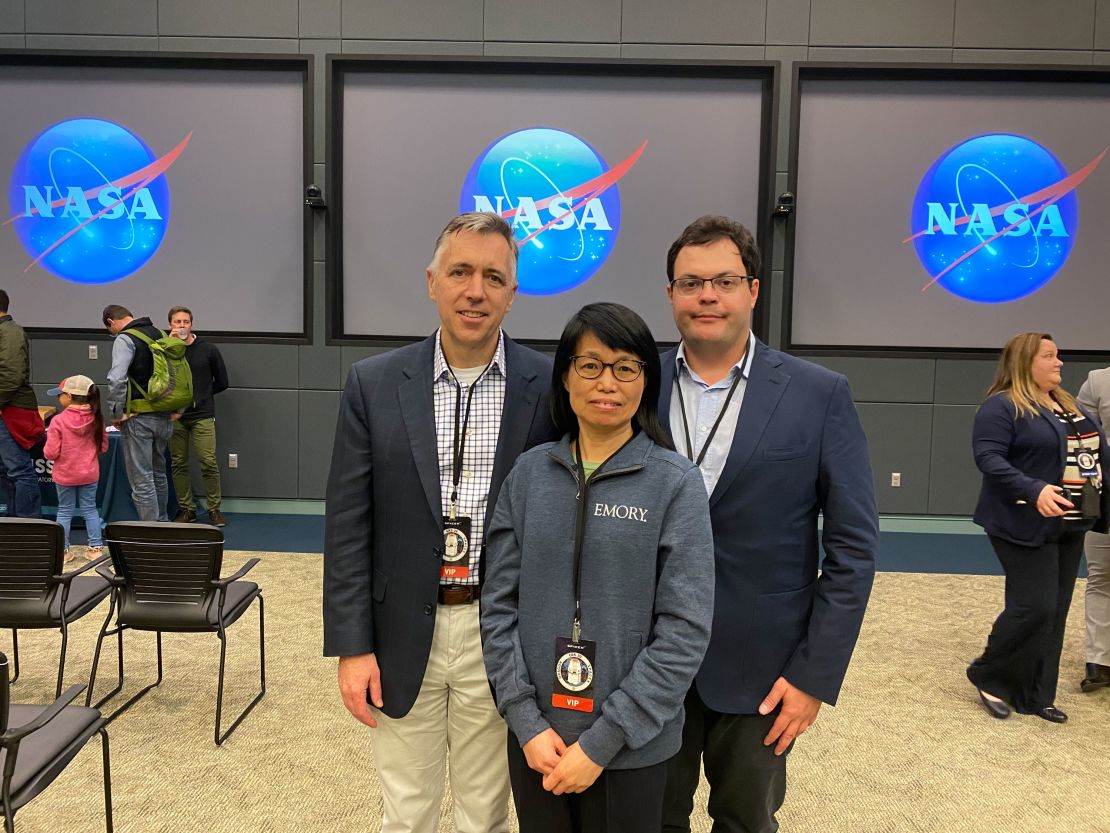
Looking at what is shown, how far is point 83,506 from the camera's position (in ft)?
17.4

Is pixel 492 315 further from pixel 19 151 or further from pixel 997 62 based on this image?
pixel 19 151

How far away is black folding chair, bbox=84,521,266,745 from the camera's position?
9.84 ft

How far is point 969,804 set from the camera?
2.65 meters

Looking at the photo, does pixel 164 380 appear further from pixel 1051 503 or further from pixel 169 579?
pixel 1051 503

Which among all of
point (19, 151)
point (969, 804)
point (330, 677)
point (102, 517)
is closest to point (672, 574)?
point (969, 804)

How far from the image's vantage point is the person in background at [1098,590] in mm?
3549

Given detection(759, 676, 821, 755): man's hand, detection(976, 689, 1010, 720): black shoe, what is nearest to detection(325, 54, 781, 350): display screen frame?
detection(976, 689, 1010, 720): black shoe

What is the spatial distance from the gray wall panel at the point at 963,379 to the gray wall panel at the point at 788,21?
3056 mm

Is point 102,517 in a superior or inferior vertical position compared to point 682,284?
inferior

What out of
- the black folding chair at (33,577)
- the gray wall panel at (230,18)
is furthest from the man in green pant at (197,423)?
the black folding chair at (33,577)

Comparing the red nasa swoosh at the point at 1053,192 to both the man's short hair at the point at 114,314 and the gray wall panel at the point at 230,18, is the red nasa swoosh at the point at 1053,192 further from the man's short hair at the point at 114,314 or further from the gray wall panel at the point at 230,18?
the man's short hair at the point at 114,314

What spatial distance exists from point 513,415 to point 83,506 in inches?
194

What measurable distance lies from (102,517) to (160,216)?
270 cm

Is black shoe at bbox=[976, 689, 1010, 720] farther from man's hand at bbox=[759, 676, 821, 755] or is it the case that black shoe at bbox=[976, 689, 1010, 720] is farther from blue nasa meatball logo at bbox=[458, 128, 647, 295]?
blue nasa meatball logo at bbox=[458, 128, 647, 295]
